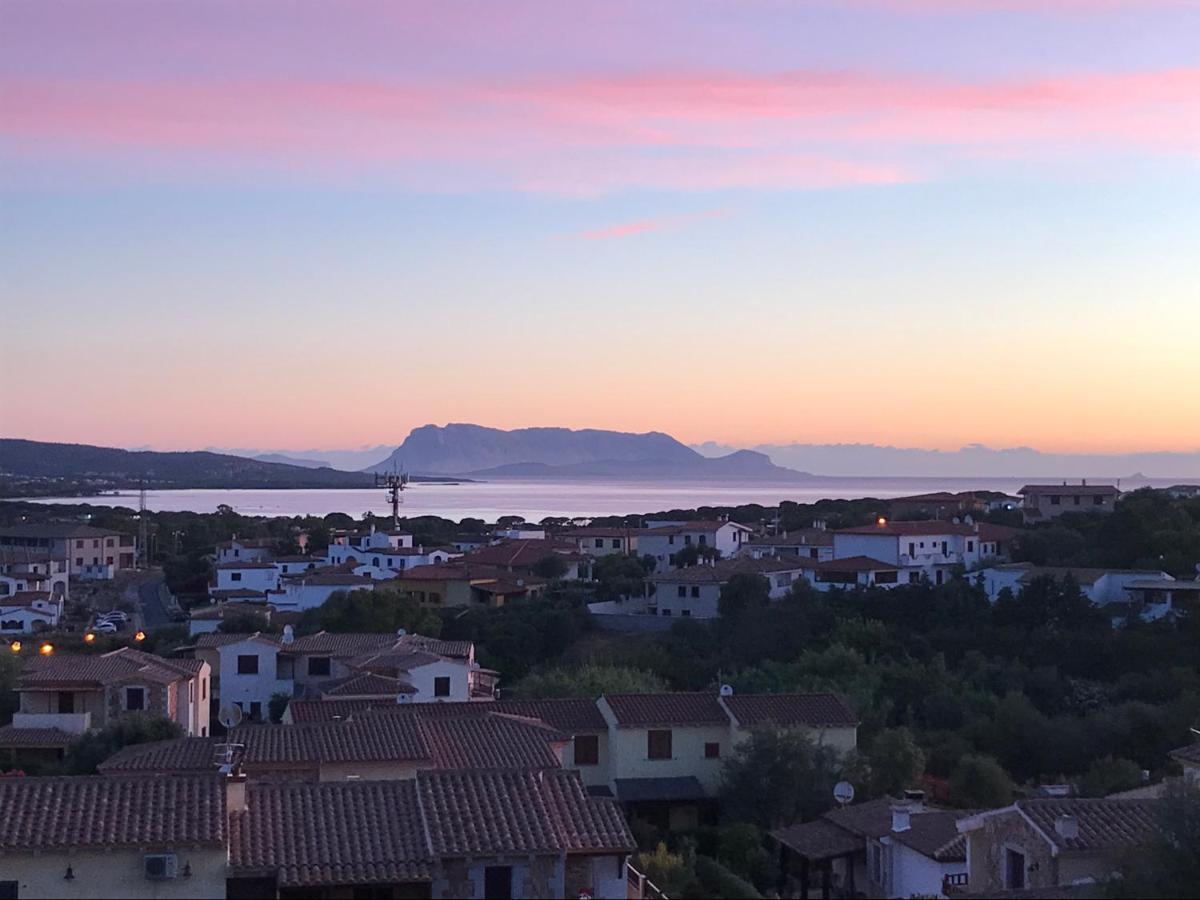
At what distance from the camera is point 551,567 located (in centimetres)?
6431

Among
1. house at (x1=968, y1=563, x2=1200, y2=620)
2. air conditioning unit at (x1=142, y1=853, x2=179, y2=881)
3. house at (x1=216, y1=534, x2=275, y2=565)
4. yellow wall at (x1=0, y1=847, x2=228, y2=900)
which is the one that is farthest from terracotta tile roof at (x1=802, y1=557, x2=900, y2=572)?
air conditioning unit at (x1=142, y1=853, x2=179, y2=881)

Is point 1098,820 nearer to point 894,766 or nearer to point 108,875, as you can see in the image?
point 108,875

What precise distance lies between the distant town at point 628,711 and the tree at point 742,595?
123 millimetres

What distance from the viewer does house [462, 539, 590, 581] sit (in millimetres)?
64188

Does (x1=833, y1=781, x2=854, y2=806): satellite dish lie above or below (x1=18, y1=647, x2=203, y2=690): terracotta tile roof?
below

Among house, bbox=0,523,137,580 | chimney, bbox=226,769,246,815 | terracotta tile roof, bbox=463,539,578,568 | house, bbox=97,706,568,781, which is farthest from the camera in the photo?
house, bbox=0,523,137,580

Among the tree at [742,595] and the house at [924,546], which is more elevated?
the house at [924,546]

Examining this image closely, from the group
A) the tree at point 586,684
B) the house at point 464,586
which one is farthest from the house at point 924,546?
the tree at point 586,684

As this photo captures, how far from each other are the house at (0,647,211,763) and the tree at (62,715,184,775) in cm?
200

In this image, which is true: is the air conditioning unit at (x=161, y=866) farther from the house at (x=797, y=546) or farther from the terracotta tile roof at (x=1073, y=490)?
the terracotta tile roof at (x=1073, y=490)

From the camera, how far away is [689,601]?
53562mm

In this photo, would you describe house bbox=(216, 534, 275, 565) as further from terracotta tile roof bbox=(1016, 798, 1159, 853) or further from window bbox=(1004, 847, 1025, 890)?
terracotta tile roof bbox=(1016, 798, 1159, 853)

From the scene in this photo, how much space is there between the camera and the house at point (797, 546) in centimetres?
5905

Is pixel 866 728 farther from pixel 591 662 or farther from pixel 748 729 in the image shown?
pixel 591 662
